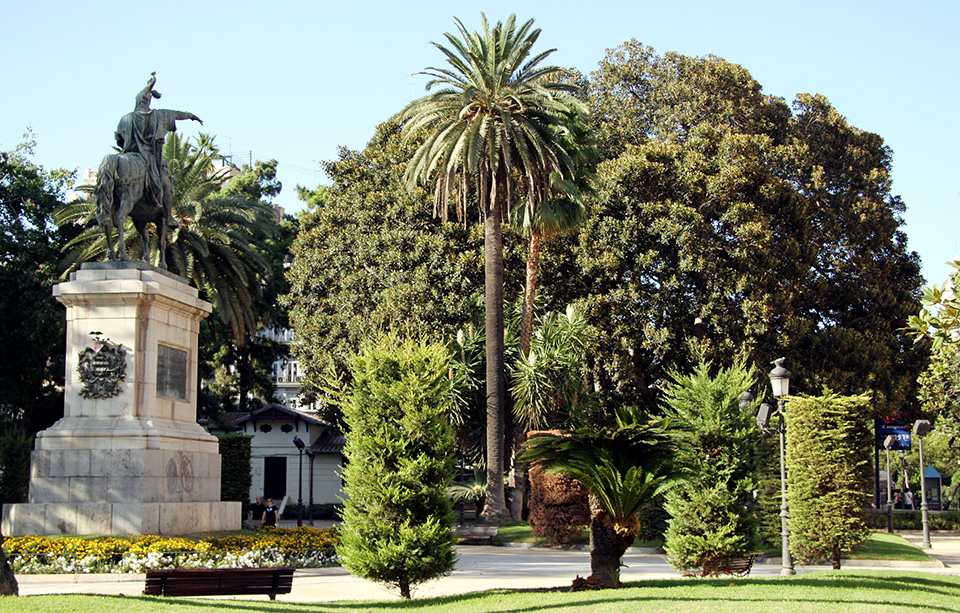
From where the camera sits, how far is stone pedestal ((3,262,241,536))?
61.0ft

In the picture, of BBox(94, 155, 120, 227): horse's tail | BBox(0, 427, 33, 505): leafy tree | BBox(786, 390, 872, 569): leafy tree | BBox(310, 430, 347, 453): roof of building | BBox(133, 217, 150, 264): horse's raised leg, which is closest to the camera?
BBox(94, 155, 120, 227): horse's tail

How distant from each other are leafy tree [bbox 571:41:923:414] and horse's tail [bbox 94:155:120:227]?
21.0 meters

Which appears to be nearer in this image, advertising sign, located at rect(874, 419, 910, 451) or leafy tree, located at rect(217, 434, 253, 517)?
leafy tree, located at rect(217, 434, 253, 517)

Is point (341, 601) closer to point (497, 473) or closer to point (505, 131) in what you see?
point (497, 473)

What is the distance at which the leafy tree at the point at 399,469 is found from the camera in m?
14.9

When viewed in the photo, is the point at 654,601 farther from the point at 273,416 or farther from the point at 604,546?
the point at 273,416

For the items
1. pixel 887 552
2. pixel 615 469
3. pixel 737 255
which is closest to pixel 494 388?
pixel 737 255

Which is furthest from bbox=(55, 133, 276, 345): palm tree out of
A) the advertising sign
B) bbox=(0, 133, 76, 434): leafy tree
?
the advertising sign

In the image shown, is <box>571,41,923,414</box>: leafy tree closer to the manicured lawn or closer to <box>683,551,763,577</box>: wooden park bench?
the manicured lawn

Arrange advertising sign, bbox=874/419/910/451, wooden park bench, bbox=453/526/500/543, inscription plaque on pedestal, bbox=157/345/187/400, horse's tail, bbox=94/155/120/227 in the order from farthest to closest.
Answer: advertising sign, bbox=874/419/910/451 < wooden park bench, bbox=453/526/500/543 < horse's tail, bbox=94/155/120/227 < inscription plaque on pedestal, bbox=157/345/187/400

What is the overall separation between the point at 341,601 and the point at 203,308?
9621 mm

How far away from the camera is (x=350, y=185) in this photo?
148 ft

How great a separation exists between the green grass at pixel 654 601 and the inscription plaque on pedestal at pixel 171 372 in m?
7.28

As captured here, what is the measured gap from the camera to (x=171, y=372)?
20688mm
